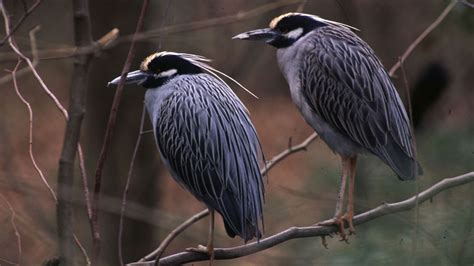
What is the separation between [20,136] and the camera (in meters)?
11.5

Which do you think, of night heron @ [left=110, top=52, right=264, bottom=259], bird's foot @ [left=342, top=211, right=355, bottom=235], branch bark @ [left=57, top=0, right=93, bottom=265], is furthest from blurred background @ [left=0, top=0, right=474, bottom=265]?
branch bark @ [left=57, top=0, right=93, bottom=265]

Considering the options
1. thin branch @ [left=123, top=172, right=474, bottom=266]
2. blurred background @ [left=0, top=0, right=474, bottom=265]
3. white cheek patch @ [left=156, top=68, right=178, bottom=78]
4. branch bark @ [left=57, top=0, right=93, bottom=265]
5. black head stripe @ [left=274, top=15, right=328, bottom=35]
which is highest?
branch bark @ [left=57, top=0, right=93, bottom=265]

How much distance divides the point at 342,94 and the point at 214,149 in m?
0.79

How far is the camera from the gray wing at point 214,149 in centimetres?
450

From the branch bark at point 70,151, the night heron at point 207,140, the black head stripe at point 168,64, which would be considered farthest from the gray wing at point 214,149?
the branch bark at point 70,151

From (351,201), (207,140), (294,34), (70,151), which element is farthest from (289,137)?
(70,151)

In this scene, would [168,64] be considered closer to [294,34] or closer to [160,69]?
[160,69]

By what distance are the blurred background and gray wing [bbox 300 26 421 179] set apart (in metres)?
0.26

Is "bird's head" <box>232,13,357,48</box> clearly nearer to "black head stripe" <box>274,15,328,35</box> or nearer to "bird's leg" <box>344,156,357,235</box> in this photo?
"black head stripe" <box>274,15,328,35</box>

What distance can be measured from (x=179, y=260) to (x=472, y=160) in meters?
1.81

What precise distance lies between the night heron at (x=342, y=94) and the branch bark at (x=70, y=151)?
2.09 meters

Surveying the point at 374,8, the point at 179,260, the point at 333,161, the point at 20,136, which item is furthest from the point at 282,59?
the point at 20,136

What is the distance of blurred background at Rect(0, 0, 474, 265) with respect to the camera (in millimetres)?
4207

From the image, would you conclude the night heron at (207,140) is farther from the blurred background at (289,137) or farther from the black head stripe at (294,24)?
the black head stripe at (294,24)
